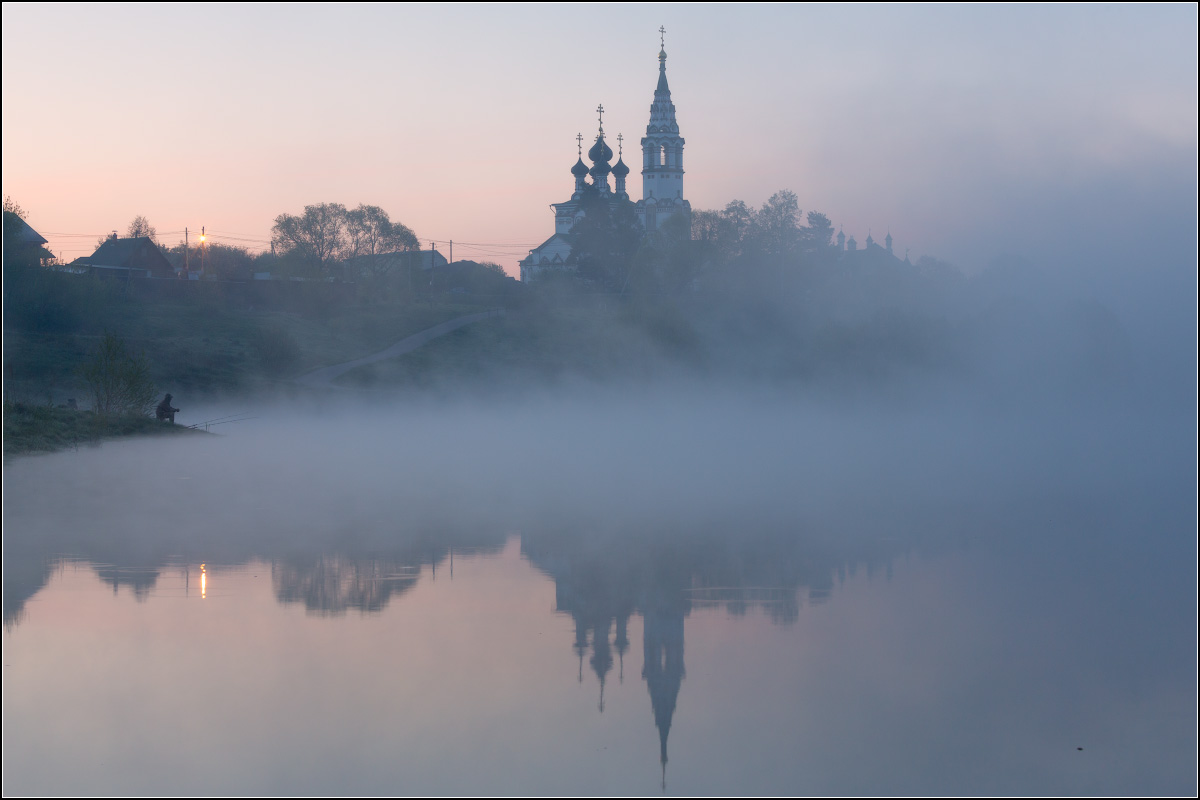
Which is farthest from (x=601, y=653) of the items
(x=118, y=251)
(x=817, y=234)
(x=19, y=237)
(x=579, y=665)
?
(x=817, y=234)

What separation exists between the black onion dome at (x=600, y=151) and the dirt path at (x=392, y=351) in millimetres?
33937

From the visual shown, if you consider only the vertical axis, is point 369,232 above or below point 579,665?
above

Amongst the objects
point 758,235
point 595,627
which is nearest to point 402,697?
point 595,627

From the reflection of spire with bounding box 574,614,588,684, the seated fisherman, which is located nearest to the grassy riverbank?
the seated fisherman

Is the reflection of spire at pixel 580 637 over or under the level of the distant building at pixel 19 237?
under

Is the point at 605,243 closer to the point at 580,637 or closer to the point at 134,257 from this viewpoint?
the point at 134,257

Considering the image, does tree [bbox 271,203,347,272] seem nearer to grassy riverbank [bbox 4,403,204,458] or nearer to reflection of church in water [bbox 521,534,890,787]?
grassy riverbank [bbox 4,403,204,458]

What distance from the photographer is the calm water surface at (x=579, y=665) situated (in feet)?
25.0

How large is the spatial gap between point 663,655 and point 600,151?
92561 mm

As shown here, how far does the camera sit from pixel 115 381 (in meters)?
27.5

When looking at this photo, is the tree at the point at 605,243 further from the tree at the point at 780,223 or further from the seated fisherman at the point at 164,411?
the seated fisherman at the point at 164,411

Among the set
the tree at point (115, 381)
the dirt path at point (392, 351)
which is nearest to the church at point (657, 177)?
the dirt path at point (392, 351)

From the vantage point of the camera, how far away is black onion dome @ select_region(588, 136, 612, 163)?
98.6 meters

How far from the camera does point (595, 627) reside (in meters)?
10.8
